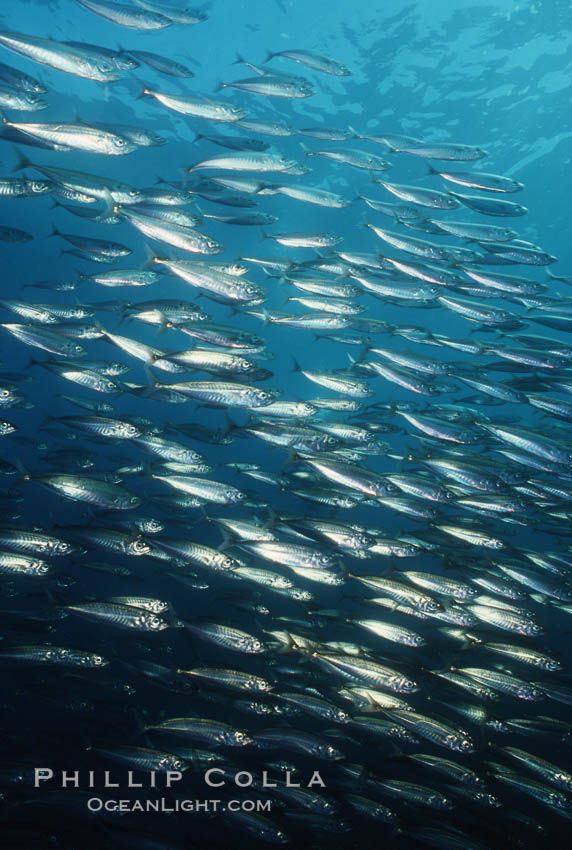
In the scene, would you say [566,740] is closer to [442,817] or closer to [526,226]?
[442,817]

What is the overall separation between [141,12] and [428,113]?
15.1 m

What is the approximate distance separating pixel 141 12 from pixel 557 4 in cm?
1339

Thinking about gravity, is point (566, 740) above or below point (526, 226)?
below

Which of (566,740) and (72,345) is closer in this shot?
(72,345)

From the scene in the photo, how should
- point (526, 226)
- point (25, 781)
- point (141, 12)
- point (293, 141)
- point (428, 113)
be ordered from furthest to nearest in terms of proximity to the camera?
point (526, 226)
point (293, 141)
point (428, 113)
point (25, 781)
point (141, 12)

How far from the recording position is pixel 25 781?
6094mm

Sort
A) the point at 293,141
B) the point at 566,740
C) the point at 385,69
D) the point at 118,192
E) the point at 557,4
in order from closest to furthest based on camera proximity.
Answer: the point at 118,192
the point at 566,740
the point at 557,4
the point at 385,69
the point at 293,141

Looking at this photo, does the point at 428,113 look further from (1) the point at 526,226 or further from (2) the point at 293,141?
(1) the point at 526,226

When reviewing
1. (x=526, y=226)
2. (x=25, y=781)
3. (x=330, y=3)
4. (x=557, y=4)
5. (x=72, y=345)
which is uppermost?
(x=526, y=226)

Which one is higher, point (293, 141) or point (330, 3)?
point (293, 141)

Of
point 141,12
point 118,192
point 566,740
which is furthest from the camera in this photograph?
point 566,740

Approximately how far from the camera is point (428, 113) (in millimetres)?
16734

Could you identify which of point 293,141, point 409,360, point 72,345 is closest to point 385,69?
point 293,141

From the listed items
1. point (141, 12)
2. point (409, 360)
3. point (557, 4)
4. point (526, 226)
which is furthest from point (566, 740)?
point (526, 226)
